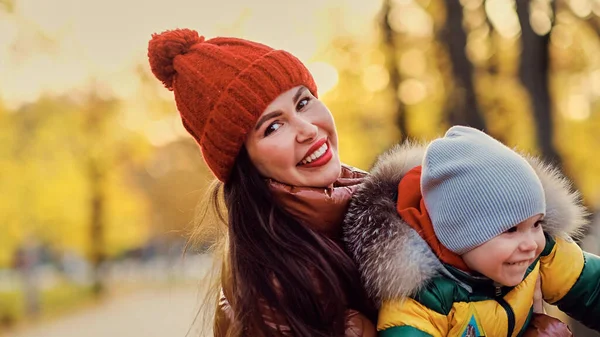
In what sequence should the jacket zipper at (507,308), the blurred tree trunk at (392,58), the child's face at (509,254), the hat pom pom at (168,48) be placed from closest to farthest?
1. the child's face at (509,254)
2. the jacket zipper at (507,308)
3. the hat pom pom at (168,48)
4. the blurred tree trunk at (392,58)

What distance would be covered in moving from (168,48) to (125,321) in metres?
16.9

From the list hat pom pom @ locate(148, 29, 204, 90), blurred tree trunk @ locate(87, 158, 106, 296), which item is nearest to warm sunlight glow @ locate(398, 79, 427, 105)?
hat pom pom @ locate(148, 29, 204, 90)

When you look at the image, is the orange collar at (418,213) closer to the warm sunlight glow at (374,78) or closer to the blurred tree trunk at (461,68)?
the blurred tree trunk at (461,68)

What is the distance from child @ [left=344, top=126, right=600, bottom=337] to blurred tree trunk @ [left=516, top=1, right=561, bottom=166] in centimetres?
387

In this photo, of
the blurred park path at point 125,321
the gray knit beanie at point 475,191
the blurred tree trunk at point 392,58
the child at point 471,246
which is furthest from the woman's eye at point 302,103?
the blurred park path at point 125,321

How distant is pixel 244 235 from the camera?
111 inches

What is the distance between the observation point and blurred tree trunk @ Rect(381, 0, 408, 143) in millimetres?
11133

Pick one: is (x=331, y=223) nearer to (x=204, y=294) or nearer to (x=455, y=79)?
(x=204, y=294)

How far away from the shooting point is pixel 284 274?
2.67m

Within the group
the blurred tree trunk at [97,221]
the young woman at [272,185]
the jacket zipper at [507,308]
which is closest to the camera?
the jacket zipper at [507,308]

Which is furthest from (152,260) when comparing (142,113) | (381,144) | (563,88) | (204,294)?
(204,294)

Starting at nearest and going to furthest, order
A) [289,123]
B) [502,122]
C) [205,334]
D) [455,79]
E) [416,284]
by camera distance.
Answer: [416,284] → [289,123] → [205,334] → [455,79] → [502,122]

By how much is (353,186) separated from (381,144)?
1227 cm

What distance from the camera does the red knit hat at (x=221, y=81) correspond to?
2801 millimetres
